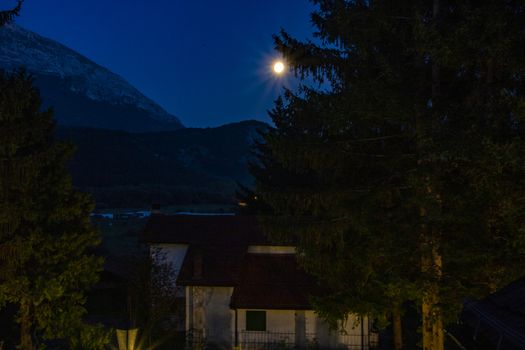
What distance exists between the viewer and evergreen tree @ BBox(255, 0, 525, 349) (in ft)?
31.3

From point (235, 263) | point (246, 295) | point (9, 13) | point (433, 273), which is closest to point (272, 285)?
point (246, 295)

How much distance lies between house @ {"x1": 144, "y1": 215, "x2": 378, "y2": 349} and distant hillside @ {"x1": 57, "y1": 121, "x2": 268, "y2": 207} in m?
47.5

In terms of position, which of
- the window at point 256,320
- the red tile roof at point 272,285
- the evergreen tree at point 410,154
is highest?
the evergreen tree at point 410,154

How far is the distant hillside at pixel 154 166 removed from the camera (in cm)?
10406

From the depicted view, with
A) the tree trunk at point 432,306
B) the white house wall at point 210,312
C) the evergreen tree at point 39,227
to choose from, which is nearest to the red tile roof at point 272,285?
the white house wall at point 210,312

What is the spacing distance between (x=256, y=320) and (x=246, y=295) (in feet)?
4.19

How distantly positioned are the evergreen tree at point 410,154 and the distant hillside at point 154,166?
5896 cm

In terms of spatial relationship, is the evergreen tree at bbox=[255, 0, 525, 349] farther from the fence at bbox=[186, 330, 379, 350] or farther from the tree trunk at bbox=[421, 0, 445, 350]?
the fence at bbox=[186, 330, 379, 350]

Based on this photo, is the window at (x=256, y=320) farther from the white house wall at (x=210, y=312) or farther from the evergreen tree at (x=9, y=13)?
the evergreen tree at (x=9, y=13)

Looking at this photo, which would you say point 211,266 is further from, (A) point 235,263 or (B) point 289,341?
(B) point 289,341

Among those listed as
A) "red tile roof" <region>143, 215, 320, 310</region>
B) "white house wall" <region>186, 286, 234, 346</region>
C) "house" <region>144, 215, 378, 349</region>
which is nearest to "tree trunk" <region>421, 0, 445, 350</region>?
"red tile roof" <region>143, 215, 320, 310</region>

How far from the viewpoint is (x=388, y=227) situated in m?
12.1

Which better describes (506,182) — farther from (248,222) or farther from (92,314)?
(92,314)

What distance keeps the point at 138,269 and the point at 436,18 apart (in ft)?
58.6
